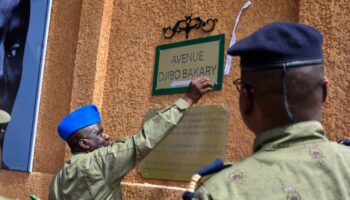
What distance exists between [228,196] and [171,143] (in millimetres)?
2169

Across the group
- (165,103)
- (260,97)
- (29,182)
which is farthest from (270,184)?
(29,182)

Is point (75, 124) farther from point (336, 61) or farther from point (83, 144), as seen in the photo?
point (336, 61)

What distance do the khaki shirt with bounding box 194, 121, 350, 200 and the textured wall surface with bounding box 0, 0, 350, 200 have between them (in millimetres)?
1355

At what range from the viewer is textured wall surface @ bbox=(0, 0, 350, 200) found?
105 inches

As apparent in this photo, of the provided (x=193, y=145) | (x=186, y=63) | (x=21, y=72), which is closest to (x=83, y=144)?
(x=193, y=145)

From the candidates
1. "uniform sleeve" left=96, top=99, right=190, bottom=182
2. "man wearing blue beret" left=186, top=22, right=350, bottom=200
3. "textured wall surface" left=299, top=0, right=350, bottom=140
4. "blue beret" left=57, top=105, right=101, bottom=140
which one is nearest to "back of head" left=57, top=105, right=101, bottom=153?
"blue beret" left=57, top=105, right=101, bottom=140

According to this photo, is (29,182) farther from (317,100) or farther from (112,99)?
(317,100)

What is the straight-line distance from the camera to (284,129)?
4.22 ft

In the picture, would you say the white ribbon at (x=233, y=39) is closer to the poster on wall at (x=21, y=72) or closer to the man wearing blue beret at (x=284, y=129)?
the man wearing blue beret at (x=284, y=129)

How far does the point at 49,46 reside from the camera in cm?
487

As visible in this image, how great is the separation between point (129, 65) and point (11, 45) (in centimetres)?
194

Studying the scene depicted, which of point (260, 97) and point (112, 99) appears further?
point (112, 99)

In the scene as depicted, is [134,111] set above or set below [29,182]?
above

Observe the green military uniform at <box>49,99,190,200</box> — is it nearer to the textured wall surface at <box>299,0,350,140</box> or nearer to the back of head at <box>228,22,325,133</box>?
the textured wall surface at <box>299,0,350,140</box>
